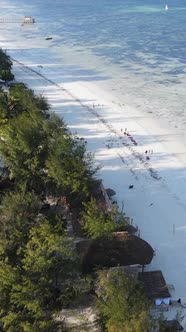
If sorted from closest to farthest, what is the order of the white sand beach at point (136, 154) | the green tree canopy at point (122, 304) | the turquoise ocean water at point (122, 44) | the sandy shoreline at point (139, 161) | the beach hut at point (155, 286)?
the green tree canopy at point (122, 304), the beach hut at point (155, 286), the sandy shoreline at point (139, 161), the white sand beach at point (136, 154), the turquoise ocean water at point (122, 44)

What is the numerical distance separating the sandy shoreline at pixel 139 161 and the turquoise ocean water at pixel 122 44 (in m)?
3.00

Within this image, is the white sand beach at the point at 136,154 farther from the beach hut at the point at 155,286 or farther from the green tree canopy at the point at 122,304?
the green tree canopy at the point at 122,304

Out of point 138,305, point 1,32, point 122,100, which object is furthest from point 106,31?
point 138,305

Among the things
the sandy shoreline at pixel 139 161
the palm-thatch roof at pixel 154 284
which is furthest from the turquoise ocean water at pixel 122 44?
the palm-thatch roof at pixel 154 284

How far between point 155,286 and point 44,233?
5.24 meters

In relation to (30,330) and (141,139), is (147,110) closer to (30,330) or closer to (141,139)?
(141,139)

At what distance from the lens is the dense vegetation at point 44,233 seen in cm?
1388

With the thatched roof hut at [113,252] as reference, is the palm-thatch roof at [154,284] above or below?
below

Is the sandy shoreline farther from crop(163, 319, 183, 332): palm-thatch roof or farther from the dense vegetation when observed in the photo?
the dense vegetation

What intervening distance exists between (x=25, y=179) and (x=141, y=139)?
12198mm

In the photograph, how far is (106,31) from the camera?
72125 millimetres

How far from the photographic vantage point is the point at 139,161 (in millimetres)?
27328

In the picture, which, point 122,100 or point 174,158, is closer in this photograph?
point 174,158

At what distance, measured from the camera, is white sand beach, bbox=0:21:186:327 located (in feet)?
65.3
